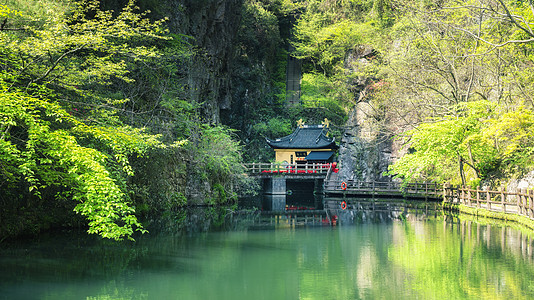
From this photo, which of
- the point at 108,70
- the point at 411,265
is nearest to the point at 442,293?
the point at 411,265

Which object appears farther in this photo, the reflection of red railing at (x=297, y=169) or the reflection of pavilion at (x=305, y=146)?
the reflection of pavilion at (x=305, y=146)

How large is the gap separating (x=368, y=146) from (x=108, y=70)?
81.2ft

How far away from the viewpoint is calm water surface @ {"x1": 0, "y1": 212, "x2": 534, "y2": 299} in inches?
323

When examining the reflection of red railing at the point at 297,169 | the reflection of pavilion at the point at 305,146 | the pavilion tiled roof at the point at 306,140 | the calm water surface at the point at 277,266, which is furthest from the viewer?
the pavilion tiled roof at the point at 306,140

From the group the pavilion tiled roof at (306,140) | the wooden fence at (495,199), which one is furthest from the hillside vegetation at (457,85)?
the pavilion tiled roof at (306,140)

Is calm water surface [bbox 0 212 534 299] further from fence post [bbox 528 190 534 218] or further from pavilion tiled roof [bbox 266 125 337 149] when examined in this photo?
pavilion tiled roof [bbox 266 125 337 149]

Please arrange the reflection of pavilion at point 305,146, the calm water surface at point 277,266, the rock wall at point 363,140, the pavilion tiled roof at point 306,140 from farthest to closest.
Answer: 1. the pavilion tiled roof at point 306,140
2. the reflection of pavilion at point 305,146
3. the rock wall at point 363,140
4. the calm water surface at point 277,266

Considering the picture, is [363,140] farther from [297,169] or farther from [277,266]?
[277,266]

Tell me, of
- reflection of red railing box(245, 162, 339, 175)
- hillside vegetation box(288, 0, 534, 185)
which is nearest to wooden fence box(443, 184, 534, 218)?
hillside vegetation box(288, 0, 534, 185)

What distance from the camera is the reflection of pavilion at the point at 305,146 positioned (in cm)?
3978

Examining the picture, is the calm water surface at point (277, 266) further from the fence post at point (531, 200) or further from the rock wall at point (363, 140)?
the rock wall at point (363, 140)

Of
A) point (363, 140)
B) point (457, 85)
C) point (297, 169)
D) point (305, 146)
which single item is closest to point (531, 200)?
point (457, 85)

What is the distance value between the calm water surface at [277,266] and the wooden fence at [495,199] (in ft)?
4.43

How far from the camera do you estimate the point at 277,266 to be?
1034cm
